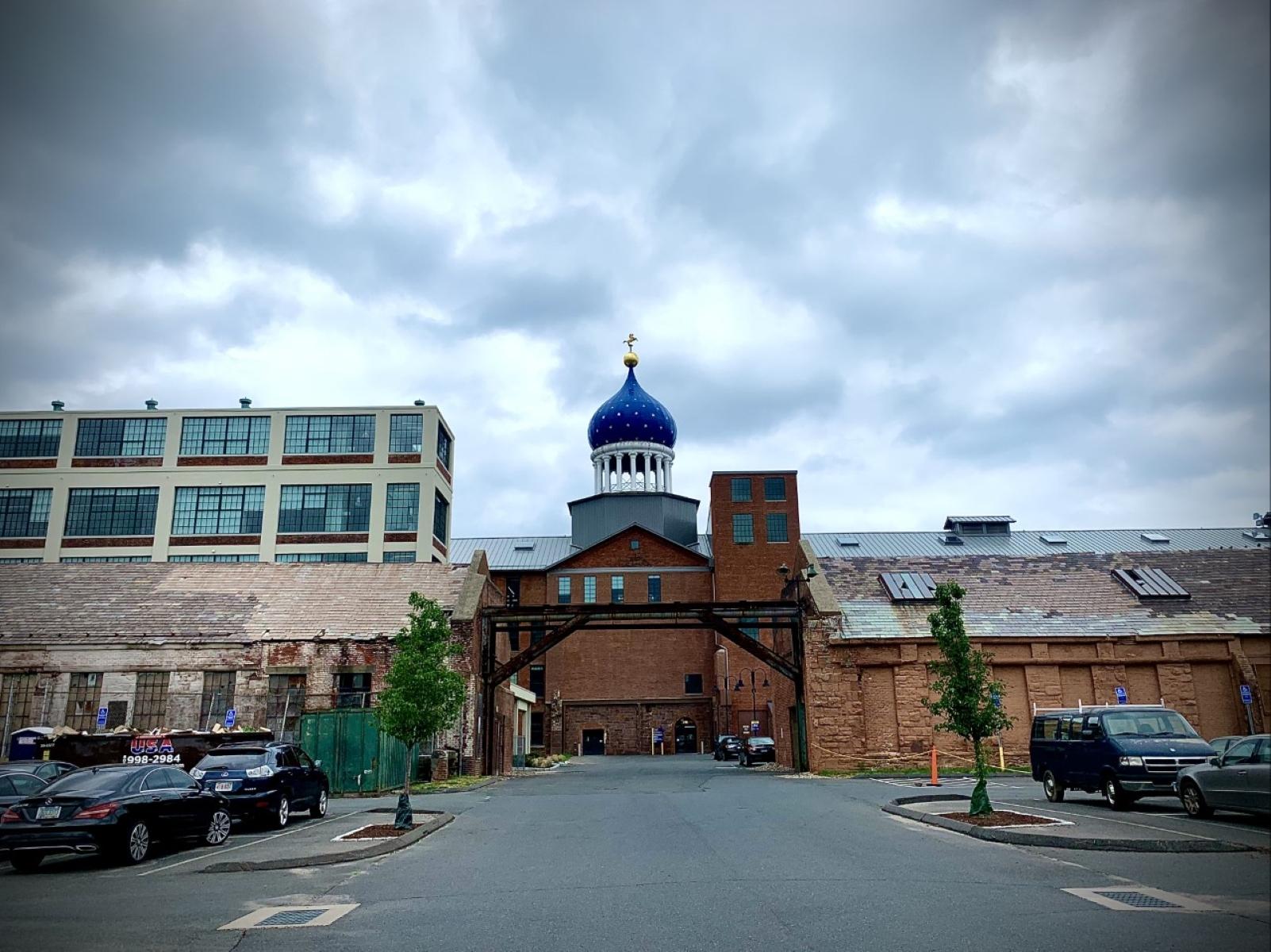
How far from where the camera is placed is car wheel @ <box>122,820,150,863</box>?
14172mm

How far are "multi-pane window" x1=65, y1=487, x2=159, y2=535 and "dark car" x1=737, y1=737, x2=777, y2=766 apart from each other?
39029 mm

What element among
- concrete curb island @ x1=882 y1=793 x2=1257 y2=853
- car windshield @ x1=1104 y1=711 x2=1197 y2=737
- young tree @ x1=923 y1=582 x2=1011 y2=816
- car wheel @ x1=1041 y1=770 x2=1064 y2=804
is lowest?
concrete curb island @ x1=882 y1=793 x2=1257 y2=853

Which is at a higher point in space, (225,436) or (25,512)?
(225,436)

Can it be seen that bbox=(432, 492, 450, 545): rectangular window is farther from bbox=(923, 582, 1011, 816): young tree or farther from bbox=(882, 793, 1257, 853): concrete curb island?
bbox=(882, 793, 1257, 853): concrete curb island

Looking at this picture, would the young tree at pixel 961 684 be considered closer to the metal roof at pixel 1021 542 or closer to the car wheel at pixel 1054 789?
the car wheel at pixel 1054 789

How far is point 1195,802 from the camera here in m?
16.2

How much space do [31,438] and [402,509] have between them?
2275 cm

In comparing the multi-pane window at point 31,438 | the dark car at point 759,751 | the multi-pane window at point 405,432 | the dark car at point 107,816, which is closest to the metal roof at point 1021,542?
the dark car at point 759,751

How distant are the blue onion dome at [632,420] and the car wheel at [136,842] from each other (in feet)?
215

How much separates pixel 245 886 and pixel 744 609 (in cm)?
2964

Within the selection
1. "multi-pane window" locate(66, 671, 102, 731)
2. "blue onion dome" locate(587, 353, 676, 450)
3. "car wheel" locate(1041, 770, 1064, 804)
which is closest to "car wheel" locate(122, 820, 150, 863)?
"car wheel" locate(1041, 770, 1064, 804)

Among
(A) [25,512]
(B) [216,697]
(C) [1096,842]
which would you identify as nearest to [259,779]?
(C) [1096,842]

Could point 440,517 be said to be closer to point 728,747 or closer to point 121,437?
point 121,437

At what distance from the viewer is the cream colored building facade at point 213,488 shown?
197 feet
